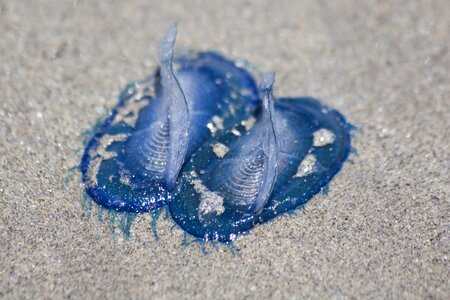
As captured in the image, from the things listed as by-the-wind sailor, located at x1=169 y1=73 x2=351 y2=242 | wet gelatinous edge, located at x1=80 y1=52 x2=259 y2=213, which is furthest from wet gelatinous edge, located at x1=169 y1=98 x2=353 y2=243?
wet gelatinous edge, located at x1=80 y1=52 x2=259 y2=213

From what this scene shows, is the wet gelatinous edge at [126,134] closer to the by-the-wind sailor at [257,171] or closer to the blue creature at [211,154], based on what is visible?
the blue creature at [211,154]

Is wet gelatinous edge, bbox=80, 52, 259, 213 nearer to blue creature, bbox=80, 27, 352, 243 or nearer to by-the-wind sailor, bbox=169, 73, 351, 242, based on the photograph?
blue creature, bbox=80, 27, 352, 243

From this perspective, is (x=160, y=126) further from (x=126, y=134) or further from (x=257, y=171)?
(x=257, y=171)

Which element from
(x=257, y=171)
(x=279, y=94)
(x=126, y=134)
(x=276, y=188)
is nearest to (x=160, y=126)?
(x=126, y=134)

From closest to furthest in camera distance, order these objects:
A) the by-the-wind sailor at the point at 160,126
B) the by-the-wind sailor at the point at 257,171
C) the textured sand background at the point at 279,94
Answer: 1. the textured sand background at the point at 279,94
2. the by-the-wind sailor at the point at 257,171
3. the by-the-wind sailor at the point at 160,126

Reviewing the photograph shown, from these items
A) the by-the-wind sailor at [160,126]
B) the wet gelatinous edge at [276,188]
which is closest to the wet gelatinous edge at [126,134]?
the by-the-wind sailor at [160,126]
